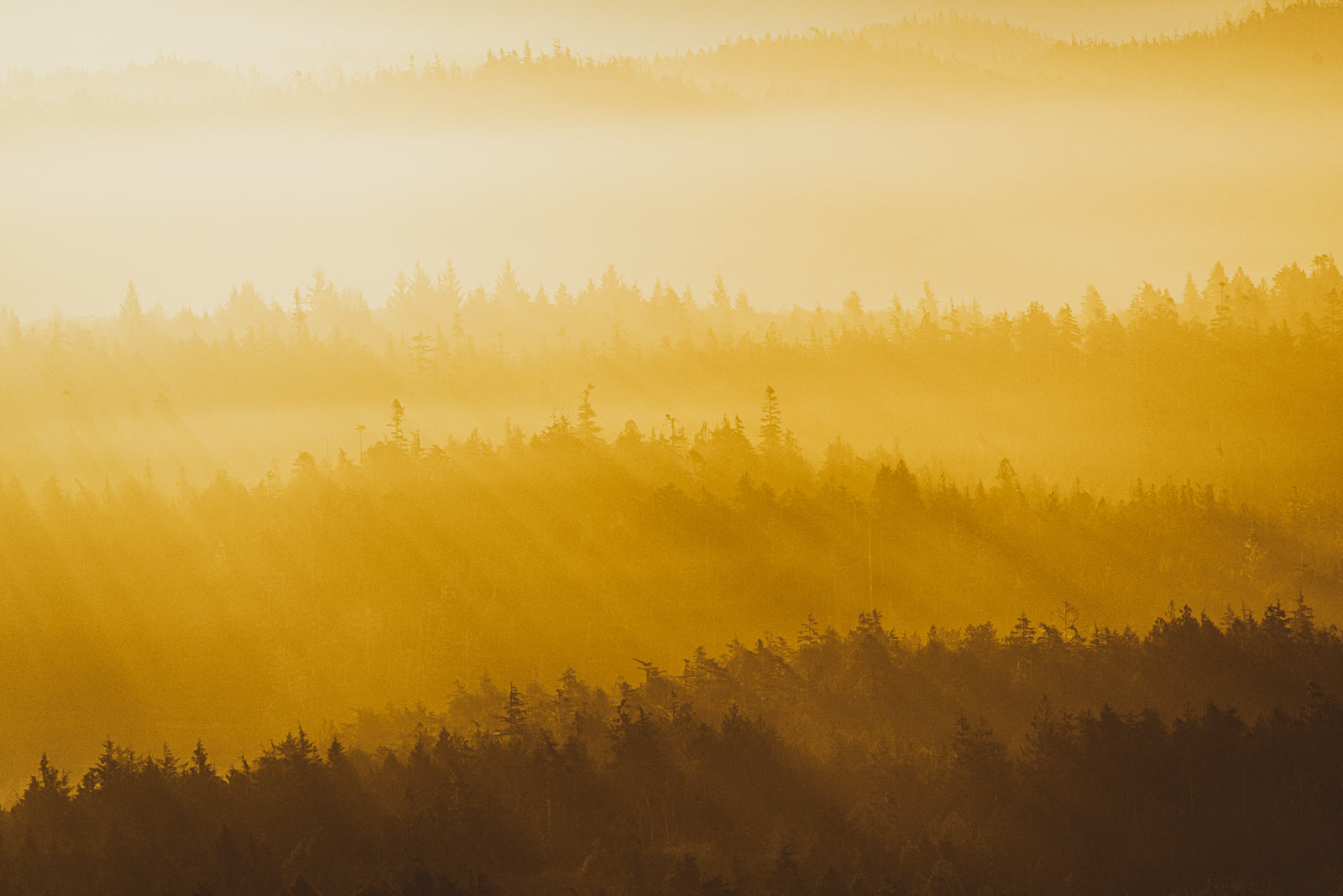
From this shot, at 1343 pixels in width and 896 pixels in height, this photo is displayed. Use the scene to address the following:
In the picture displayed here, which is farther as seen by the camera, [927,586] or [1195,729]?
[927,586]

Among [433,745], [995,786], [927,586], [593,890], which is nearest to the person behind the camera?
[593,890]

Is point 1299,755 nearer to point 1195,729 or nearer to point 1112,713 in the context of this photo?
point 1195,729

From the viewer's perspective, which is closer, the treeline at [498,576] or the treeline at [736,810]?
the treeline at [736,810]

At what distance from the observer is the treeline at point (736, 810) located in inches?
3287

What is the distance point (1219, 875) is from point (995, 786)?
55.2 feet

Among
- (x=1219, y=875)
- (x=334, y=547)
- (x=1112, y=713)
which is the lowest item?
(x=1219, y=875)

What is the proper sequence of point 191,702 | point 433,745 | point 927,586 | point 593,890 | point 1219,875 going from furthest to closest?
point 927,586 < point 191,702 < point 433,745 < point 1219,875 < point 593,890

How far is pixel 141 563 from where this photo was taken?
188 meters

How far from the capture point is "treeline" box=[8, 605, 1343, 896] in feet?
274

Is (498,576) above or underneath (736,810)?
above

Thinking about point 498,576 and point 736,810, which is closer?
point 736,810

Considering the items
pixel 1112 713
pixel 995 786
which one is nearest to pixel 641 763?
pixel 995 786

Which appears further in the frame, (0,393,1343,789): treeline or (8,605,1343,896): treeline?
(0,393,1343,789): treeline

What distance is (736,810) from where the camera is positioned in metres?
97.2
